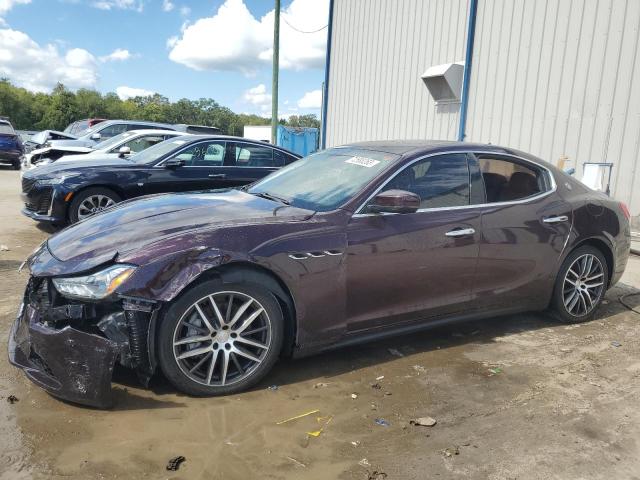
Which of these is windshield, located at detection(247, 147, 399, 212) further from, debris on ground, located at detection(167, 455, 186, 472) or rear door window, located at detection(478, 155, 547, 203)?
debris on ground, located at detection(167, 455, 186, 472)

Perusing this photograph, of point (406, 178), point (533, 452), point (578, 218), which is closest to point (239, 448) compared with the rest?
point (533, 452)

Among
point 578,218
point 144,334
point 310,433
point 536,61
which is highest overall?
point 536,61

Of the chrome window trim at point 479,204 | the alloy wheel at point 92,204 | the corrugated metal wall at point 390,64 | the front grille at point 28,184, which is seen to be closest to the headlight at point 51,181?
the front grille at point 28,184

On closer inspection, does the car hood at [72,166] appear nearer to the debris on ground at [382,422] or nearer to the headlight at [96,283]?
the headlight at [96,283]

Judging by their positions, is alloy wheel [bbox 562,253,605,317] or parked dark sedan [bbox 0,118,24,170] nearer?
alloy wheel [bbox 562,253,605,317]

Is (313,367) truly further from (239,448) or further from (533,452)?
(533,452)

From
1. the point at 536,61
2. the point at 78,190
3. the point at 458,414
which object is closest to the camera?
the point at 458,414

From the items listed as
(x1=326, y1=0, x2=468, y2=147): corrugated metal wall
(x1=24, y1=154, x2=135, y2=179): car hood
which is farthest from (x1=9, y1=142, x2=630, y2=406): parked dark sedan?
(x1=326, y1=0, x2=468, y2=147): corrugated metal wall

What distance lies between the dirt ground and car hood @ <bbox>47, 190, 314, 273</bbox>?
85cm

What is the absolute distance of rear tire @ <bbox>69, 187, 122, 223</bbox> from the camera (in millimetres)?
7129

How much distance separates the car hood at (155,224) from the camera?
3021 mm

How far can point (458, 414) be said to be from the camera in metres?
3.15

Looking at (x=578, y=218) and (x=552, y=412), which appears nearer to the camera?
(x=552, y=412)

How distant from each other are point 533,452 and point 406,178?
197cm
